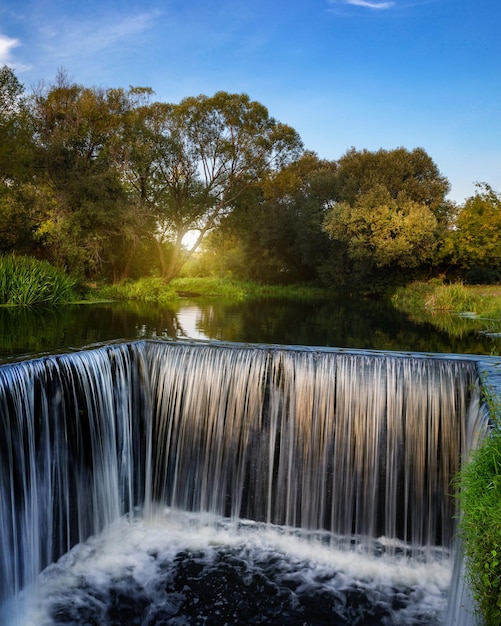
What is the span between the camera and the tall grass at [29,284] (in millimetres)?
15609

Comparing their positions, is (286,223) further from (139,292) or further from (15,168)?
(15,168)

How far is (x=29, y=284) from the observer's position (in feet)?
53.0

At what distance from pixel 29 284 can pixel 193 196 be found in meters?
17.3

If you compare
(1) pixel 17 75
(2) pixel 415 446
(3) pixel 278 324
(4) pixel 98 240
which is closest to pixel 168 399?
(2) pixel 415 446

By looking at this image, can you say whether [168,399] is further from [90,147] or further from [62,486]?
[90,147]

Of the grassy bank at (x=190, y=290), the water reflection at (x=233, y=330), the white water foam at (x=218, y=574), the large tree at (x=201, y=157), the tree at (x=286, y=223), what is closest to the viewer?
the white water foam at (x=218, y=574)

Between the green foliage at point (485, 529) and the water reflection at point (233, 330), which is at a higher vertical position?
the water reflection at point (233, 330)

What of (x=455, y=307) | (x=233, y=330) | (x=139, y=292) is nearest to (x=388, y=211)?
(x=455, y=307)

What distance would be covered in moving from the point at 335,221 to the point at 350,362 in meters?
26.4

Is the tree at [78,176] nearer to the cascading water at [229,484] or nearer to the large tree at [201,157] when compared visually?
the large tree at [201,157]

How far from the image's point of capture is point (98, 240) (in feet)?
73.3

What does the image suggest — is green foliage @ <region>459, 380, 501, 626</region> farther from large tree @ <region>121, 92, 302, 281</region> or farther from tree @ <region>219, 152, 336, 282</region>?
tree @ <region>219, 152, 336, 282</region>

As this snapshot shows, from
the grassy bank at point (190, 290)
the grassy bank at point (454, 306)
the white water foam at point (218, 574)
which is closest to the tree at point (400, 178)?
the grassy bank at point (454, 306)

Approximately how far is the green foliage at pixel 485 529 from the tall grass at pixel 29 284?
49.2ft
